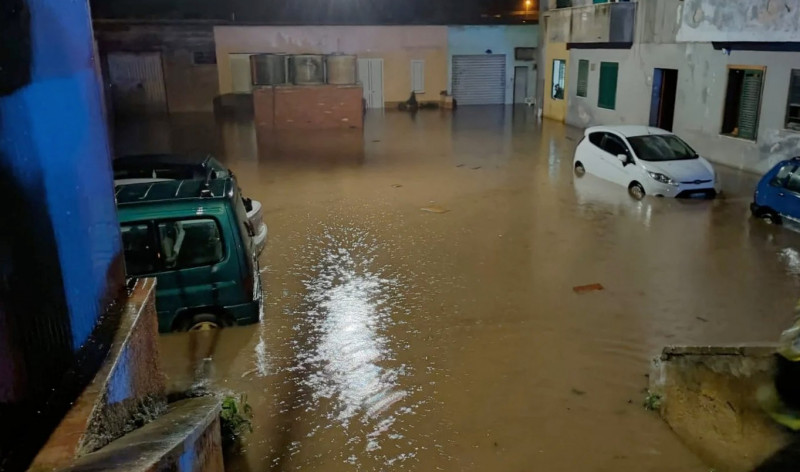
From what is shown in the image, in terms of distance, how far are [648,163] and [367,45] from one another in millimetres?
21749

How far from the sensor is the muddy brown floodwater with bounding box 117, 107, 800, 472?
19.3 feet

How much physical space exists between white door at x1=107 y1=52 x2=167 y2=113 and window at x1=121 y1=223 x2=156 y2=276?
2660 centimetres

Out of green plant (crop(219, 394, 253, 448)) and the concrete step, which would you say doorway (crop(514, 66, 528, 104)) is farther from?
the concrete step

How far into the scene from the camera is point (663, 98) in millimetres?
20531

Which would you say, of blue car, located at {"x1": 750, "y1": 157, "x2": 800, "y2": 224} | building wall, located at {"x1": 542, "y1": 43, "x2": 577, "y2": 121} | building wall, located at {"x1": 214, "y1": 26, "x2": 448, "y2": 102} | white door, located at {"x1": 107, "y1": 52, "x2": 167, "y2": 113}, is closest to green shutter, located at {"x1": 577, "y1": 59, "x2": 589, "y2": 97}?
building wall, located at {"x1": 542, "y1": 43, "x2": 577, "y2": 121}

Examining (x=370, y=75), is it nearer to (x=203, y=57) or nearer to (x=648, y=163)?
(x=203, y=57)

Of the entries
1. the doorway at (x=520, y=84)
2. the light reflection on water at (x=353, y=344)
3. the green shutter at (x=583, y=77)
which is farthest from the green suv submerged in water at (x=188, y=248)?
the doorway at (x=520, y=84)

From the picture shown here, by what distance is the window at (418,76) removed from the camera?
33625 millimetres

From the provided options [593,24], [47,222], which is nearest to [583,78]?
[593,24]

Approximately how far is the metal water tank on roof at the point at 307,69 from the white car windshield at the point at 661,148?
50.4ft

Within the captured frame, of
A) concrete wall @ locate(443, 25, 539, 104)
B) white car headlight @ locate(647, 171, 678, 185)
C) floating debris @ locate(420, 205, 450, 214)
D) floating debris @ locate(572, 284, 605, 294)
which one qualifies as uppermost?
concrete wall @ locate(443, 25, 539, 104)

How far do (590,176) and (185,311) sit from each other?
38.1 ft

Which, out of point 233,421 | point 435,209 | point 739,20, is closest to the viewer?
point 233,421

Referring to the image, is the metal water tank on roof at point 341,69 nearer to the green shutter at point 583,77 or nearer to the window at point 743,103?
the green shutter at point 583,77
